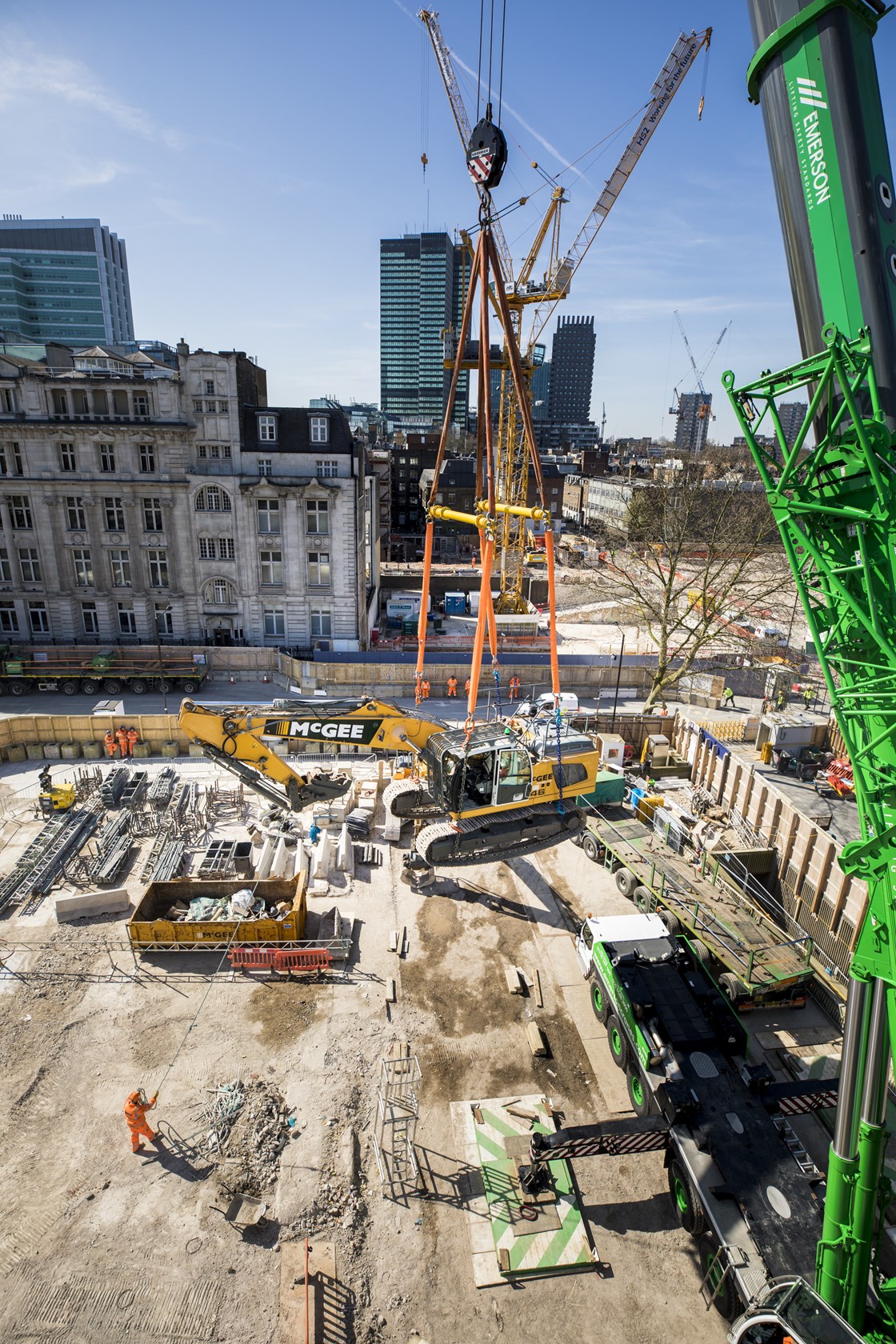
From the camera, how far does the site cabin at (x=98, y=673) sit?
→ 112 ft

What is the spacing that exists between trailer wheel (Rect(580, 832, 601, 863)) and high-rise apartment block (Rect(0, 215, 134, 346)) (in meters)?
153

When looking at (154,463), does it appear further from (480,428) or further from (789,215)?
(789,215)

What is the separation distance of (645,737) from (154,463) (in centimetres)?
2857

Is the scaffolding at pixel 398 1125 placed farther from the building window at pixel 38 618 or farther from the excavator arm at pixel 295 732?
the building window at pixel 38 618

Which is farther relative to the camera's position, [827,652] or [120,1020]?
[120,1020]

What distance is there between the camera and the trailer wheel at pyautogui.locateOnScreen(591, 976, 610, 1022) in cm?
1497

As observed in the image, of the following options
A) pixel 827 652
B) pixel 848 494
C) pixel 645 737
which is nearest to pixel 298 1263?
pixel 827 652

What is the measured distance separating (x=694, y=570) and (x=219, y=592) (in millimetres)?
49918

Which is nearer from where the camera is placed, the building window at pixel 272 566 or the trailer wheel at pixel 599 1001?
the trailer wheel at pixel 599 1001

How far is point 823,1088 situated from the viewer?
1233 centimetres

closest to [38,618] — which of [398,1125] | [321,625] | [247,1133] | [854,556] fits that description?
[321,625]

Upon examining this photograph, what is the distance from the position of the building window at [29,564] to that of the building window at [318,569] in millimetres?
14754

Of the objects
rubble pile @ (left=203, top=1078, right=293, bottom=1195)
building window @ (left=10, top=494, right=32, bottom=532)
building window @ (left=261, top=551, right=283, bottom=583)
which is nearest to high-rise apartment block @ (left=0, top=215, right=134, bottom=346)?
building window @ (left=10, top=494, right=32, bottom=532)

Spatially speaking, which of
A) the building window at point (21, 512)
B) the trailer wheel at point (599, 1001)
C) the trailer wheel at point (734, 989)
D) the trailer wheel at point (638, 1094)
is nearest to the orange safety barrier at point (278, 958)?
the trailer wheel at point (599, 1001)
